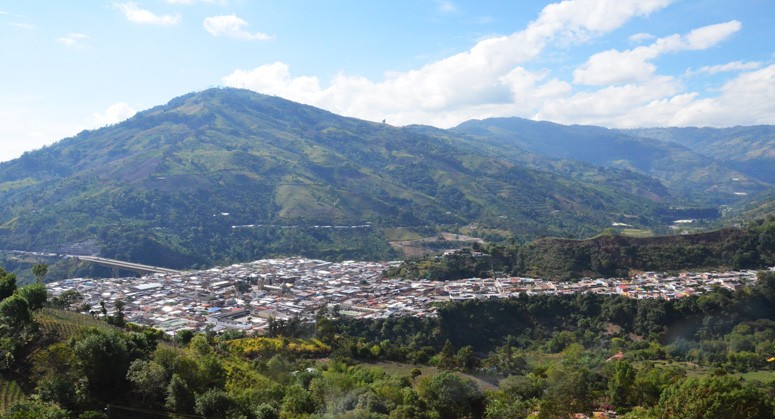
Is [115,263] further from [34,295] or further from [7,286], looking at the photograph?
[34,295]

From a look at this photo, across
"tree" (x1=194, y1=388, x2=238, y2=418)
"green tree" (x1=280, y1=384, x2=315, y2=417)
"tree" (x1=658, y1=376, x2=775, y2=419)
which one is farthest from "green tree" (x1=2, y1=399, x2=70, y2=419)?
"tree" (x1=658, y1=376, x2=775, y2=419)

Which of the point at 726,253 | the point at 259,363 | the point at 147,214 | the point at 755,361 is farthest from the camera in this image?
the point at 147,214

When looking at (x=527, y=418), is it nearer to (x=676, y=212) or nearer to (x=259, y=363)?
(x=259, y=363)

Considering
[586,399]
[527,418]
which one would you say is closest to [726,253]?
[586,399]

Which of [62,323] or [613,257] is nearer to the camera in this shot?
[62,323]

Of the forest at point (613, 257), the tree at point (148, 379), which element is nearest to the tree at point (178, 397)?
the tree at point (148, 379)

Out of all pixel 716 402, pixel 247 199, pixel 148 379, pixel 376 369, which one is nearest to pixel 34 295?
pixel 148 379

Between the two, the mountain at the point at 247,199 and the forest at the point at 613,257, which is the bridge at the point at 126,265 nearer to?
the mountain at the point at 247,199
